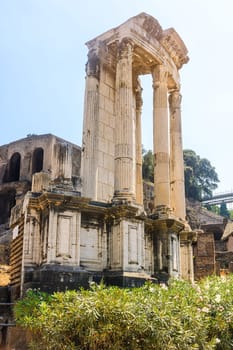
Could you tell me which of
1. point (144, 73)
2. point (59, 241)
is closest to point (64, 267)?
point (59, 241)

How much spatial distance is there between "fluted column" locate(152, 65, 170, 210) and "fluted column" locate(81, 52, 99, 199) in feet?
7.43

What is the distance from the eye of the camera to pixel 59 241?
1061 centimetres

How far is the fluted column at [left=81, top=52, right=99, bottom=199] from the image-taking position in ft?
45.4

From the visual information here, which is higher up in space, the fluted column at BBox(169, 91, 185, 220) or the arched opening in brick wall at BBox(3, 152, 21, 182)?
the arched opening in brick wall at BBox(3, 152, 21, 182)

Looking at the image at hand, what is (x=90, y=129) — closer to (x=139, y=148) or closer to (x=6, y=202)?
(x=139, y=148)

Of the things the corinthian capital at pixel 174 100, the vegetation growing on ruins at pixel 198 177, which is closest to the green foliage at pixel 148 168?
the vegetation growing on ruins at pixel 198 177

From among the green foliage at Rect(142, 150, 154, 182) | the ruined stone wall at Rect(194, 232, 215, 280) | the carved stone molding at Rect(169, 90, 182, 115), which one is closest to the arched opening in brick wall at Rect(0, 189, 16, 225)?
the green foliage at Rect(142, 150, 154, 182)

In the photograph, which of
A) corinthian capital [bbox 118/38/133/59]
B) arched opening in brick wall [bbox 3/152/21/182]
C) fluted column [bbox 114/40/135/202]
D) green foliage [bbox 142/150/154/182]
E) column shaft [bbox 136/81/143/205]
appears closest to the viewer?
fluted column [bbox 114/40/135/202]

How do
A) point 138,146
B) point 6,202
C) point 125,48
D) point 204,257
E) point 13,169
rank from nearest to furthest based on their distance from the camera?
1. point 125,48
2. point 138,146
3. point 204,257
4. point 6,202
5. point 13,169

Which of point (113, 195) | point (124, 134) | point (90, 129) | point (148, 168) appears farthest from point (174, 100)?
point (148, 168)

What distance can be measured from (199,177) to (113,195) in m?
55.8

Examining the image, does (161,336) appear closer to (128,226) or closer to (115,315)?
(115,315)

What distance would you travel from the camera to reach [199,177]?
2655 inches

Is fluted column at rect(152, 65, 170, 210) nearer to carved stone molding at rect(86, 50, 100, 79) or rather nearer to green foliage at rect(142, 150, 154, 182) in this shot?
carved stone molding at rect(86, 50, 100, 79)
